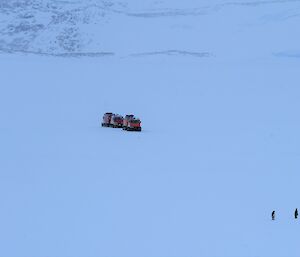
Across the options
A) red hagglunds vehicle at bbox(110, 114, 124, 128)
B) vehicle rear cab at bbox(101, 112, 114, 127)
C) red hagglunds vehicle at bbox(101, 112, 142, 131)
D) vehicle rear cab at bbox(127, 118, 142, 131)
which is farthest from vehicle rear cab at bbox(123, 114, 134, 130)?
vehicle rear cab at bbox(101, 112, 114, 127)

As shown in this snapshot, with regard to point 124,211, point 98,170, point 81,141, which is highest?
point 124,211

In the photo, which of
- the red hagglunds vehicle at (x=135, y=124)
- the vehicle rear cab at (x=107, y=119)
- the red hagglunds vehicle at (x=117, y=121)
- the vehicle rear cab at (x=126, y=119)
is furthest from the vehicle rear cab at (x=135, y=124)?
the vehicle rear cab at (x=107, y=119)

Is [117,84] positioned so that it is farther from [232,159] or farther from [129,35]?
[232,159]

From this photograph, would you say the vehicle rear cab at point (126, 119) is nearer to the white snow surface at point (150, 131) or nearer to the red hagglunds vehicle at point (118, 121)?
the red hagglunds vehicle at point (118, 121)

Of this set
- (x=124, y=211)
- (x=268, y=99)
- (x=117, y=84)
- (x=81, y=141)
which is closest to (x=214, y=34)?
(x=117, y=84)

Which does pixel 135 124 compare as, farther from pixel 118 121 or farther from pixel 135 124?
pixel 118 121

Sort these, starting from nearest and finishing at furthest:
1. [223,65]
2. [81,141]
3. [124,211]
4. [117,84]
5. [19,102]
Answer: [124,211], [81,141], [19,102], [117,84], [223,65]

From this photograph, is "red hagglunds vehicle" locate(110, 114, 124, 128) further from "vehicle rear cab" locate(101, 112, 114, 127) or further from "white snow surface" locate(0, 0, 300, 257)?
"white snow surface" locate(0, 0, 300, 257)

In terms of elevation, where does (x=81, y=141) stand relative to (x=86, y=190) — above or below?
below
